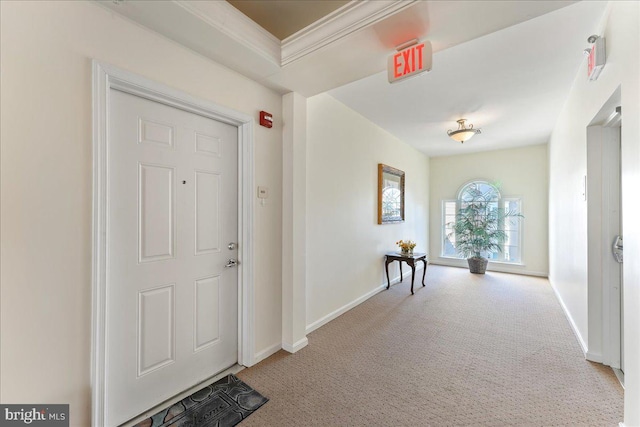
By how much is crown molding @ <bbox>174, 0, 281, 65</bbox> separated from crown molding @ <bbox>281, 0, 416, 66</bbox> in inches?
4.3

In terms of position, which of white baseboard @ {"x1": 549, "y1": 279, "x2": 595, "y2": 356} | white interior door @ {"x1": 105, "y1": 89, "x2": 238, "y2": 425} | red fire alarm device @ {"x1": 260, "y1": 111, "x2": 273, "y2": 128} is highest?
red fire alarm device @ {"x1": 260, "y1": 111, "x2": 273, "y2": 128}

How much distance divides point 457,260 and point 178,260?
6083 millimetres

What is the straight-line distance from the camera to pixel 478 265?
18.0 feet

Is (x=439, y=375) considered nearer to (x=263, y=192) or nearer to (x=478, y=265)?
(x=263, y=192)

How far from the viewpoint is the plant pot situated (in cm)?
546

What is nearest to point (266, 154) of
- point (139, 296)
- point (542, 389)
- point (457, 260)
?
point (139, 296)

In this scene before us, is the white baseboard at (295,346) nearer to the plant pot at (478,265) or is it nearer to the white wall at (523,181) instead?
the plant pot at (478,265)

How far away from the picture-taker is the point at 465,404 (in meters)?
1.78

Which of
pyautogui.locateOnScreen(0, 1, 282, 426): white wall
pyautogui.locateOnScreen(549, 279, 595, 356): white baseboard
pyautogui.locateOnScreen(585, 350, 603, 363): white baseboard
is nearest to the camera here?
pyautogui.locateOnScreen(0, 1, 282, 426): white wall

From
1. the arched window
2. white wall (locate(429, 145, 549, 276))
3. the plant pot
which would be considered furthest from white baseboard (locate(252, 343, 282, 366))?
the arched window

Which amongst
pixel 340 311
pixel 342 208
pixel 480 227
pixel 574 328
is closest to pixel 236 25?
pixel 342 208

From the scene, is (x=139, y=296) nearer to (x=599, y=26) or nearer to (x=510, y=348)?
(x=510, y=348)

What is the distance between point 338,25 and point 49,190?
1.88 metres

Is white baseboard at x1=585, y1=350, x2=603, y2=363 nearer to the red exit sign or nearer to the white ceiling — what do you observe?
the white ceiling
